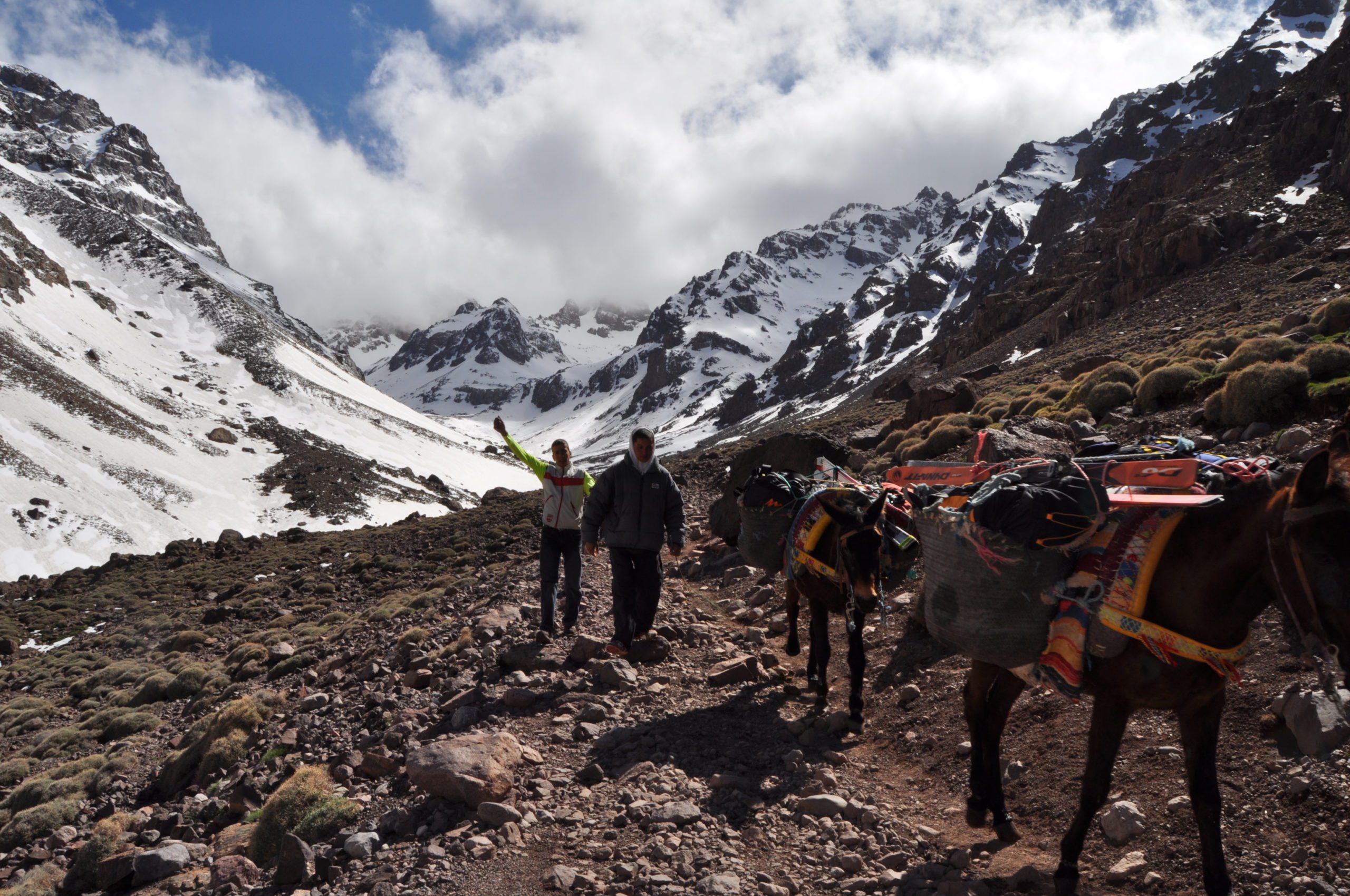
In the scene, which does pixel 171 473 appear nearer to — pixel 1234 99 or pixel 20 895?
pixel 20 895

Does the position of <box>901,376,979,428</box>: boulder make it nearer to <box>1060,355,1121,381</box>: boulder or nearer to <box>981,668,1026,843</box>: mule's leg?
<box>1060,355,1121,381</box>: boulder

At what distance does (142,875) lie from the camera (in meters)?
5.82

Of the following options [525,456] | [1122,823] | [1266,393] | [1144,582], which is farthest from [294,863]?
[1266,393]

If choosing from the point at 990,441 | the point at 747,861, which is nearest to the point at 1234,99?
the point at 990,441

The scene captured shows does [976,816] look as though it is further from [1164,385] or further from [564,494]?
[1164,385]

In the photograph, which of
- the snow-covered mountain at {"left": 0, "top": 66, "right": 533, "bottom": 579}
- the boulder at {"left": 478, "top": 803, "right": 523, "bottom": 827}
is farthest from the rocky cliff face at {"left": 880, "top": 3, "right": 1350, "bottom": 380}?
the snow-covered mountain at {"left": 0, "top": 66, "right": 533, "bottom": 579}

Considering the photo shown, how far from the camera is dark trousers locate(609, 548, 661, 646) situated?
8109 millimetres

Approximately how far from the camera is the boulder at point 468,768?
5.09 m

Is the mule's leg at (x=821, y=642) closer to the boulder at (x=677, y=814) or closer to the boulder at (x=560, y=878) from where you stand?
the boulder at (x=677, y=814)

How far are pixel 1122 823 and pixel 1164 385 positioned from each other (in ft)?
40.5

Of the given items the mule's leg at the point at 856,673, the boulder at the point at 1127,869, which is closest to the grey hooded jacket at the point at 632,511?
the mule's leg at the point at 856,673

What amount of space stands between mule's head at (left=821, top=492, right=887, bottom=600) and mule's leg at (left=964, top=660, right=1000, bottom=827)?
1.28m

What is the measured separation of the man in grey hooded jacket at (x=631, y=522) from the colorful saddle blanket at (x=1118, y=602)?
451 centimetres

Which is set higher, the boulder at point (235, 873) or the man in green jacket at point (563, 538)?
the man in green jacket at point (563, 538)
